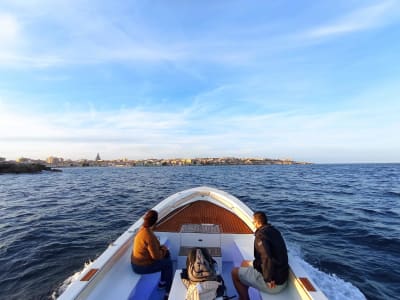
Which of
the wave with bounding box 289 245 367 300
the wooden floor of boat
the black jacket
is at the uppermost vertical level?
the black jacket

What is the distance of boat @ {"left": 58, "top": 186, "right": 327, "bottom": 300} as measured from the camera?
10.8 ft

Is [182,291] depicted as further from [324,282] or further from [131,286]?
[324,282]

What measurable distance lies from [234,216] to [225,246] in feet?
4.43

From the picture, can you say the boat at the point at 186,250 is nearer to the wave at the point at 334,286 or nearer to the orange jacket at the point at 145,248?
the orange jacket at the point at 145,248

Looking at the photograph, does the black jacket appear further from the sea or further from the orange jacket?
the sea

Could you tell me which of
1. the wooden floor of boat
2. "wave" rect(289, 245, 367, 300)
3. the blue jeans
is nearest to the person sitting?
the blue jeans

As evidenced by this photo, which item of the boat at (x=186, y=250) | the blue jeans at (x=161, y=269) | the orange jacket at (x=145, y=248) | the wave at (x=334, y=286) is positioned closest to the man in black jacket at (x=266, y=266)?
the boat at (x=186, y=250)

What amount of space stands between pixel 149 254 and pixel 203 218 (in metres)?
2.82

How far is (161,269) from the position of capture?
13.2ft

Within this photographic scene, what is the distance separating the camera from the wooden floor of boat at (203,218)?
6031 millimetres

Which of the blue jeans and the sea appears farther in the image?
the sea

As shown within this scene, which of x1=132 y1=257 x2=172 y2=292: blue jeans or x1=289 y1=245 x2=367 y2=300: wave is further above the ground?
x1=132 y1=257 x2=172 y2=292: blue jeans

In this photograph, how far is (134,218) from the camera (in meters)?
11.2

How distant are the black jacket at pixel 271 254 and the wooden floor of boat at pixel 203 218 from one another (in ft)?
8.53
